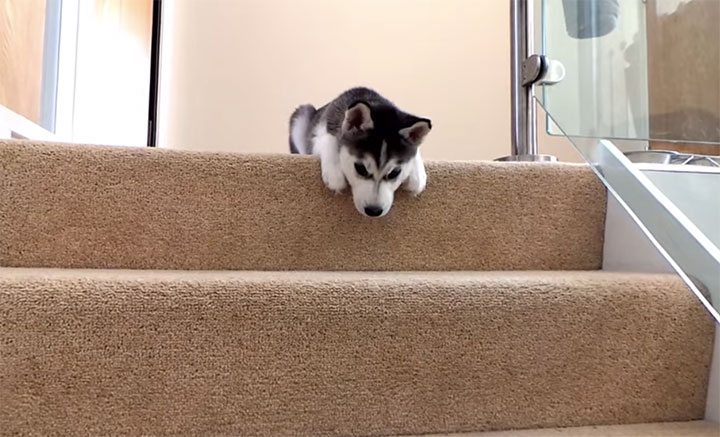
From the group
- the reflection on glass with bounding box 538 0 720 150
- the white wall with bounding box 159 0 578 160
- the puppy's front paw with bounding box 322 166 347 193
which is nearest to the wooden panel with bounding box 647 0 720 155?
the reflection on glass with bounding box 538 0 720 150

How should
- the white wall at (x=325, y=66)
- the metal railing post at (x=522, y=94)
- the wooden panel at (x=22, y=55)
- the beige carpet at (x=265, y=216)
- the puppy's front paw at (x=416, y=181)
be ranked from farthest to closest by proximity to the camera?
the white wall at (x=325, y=66) → the metal railing post at (x=522, y=94) → the wooden panel at (x=22, y=55) → the puppy's front paw at (x=416, y=181) → the beige carpet at (x=265, y=216)

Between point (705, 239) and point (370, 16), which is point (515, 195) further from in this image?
point (370, 16)

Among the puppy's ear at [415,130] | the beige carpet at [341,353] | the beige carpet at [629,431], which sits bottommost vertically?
the beige carpet at [629,431]

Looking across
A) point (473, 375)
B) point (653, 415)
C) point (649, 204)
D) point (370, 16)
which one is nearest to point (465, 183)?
point (649, 204)

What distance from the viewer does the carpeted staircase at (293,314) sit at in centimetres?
95

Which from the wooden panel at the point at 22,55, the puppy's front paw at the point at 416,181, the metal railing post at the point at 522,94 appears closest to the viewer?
the puppy's front paw at the point at 416,181

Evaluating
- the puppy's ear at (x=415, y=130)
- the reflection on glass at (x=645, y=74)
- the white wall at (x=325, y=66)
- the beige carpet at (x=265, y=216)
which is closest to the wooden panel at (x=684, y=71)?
the reflection on glass at (x=645, y=74)

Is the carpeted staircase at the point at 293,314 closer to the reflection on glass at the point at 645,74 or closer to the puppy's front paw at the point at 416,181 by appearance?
the puppy's front paw at the point at 416,181

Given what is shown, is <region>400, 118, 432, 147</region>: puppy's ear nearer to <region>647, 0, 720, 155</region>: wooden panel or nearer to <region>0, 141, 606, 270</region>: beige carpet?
<region>0, 141, 606, 270</region>: beige carpet

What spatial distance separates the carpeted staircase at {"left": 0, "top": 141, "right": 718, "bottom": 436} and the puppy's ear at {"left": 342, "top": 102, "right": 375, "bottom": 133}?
0.14 meters

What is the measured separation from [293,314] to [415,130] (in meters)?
0.57

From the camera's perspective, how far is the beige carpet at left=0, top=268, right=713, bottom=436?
94cm

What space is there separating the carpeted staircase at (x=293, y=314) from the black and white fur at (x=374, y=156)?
50 millimetres

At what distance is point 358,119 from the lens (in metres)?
1.38
